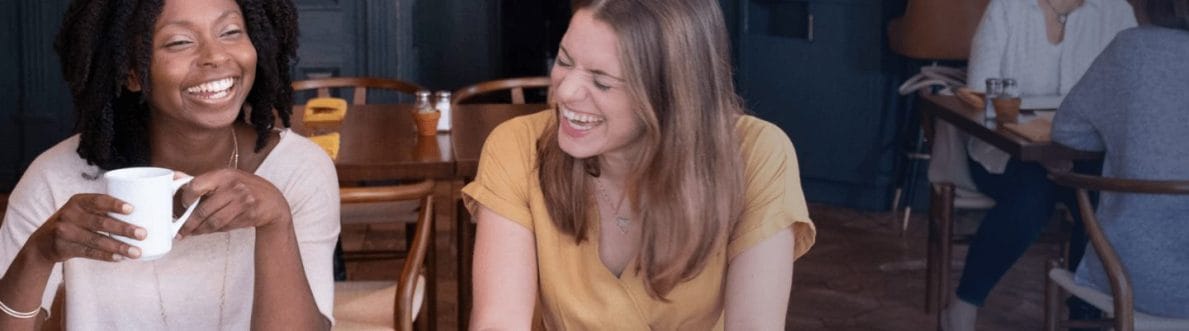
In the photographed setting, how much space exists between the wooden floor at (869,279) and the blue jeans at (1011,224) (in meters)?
0.51

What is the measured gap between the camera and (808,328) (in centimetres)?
429

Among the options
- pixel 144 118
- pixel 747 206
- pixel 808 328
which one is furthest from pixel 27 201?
pixel 808 328

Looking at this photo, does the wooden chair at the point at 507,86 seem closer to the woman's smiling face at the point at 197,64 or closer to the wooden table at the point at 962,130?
the wooden table at the point at 962,130

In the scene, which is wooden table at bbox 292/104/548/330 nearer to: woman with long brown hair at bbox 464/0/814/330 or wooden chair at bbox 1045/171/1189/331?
woman with long brown hair at bbox 464/0/814/330

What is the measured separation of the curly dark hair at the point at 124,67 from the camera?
1863 millimetres

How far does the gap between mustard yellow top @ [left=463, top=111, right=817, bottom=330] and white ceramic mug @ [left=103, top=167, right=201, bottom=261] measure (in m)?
0.55

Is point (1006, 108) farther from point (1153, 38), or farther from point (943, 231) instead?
point (1153, 38)

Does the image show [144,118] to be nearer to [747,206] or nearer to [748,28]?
[747,206]

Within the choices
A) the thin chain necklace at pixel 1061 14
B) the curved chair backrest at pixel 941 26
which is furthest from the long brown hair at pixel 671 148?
the curved chair backrest at pixel 941 26

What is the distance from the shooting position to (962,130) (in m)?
4.02

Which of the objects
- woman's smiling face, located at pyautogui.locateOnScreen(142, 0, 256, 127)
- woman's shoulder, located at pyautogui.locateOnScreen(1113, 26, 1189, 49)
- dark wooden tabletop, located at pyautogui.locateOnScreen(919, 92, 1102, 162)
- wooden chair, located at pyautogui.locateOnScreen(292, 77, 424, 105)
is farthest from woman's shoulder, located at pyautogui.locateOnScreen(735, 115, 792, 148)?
wooden chair, located at pyautogui.locateOnScreen(292, 77, 424, 105)

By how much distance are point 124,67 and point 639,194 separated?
0.68 meters

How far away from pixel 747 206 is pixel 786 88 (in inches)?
159

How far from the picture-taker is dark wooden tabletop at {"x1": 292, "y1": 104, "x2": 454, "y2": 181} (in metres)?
3.22
